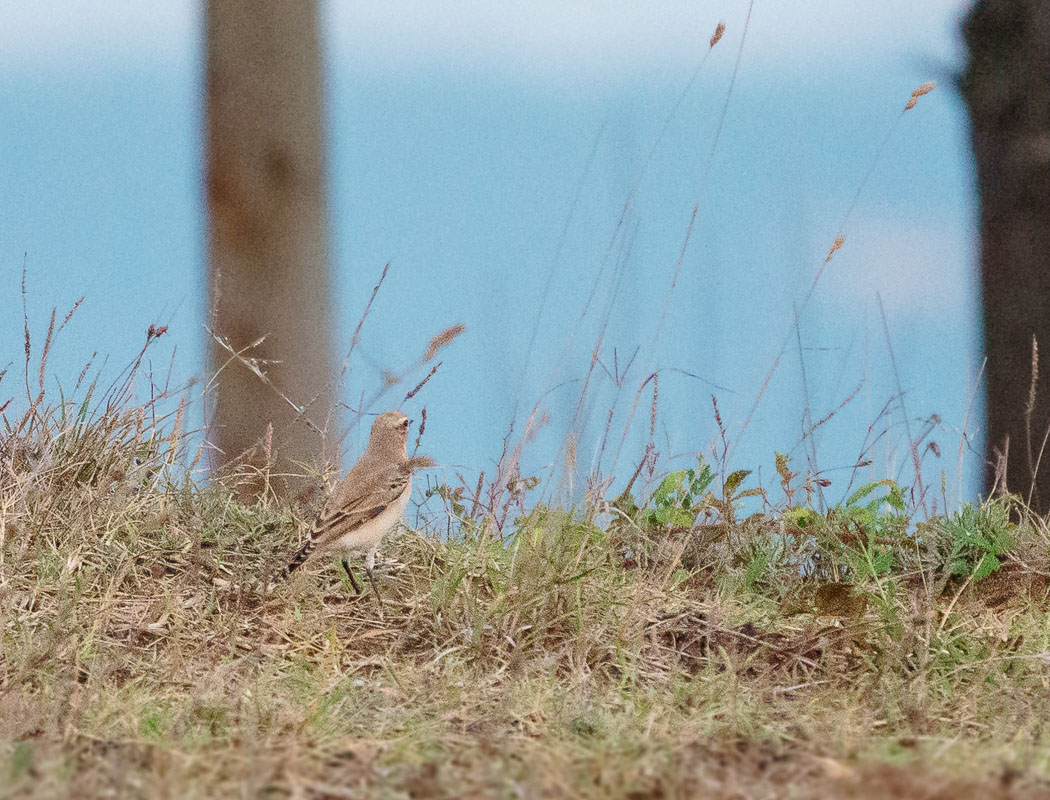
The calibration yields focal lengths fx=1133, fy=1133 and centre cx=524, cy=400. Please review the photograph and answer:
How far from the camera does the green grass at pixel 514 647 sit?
6.91ft

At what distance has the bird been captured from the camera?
377cm

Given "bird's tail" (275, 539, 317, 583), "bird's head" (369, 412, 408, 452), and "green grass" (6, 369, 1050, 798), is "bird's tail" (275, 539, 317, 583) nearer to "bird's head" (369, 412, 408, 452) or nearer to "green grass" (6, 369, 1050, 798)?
"green grass" (6, 369, 1050, 798)

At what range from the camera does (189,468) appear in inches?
184

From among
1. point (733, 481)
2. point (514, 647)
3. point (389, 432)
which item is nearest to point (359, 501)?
point (389, 432)

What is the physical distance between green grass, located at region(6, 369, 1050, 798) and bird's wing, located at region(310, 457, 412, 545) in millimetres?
268

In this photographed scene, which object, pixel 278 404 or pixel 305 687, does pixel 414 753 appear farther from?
pixel 278 404

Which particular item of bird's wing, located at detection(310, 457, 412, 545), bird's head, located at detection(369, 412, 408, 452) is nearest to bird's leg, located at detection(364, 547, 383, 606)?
bird's wing, located at detection(310, 457, 412, 545)

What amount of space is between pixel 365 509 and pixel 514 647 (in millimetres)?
698

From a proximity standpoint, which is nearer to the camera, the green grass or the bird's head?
the green grass

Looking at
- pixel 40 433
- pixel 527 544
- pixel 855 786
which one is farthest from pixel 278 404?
pixel 855 786

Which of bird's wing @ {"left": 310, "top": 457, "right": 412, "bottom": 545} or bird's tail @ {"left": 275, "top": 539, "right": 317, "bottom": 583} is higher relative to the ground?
bird's wing @ {"left": 310, "top": 457, "right": 412, "bottom": 545}

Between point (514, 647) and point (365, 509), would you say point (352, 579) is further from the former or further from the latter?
point (514, 647)

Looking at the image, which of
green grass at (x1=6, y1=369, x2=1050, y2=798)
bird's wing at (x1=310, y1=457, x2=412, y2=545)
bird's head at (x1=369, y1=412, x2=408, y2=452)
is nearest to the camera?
green grass at (x1=6, y1=369, x2=1050, y2=798)

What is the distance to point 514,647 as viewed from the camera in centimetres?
348
